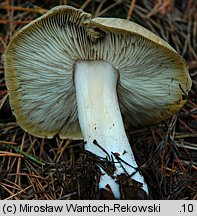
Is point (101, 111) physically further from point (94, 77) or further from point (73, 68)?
point (73, 68)

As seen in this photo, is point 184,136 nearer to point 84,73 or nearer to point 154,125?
point 154,125

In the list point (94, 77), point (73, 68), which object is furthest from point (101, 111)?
point (73, 68)

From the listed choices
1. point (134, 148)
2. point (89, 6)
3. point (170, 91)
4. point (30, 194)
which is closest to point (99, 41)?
point (170, 91)
